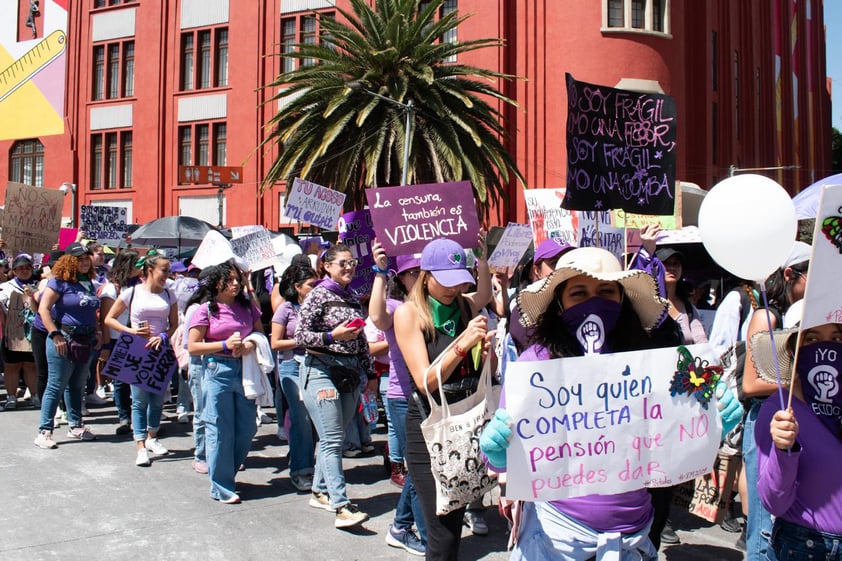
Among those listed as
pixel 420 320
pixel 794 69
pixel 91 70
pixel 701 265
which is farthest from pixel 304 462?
pixel 794 69

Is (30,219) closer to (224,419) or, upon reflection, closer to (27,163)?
(224,419)

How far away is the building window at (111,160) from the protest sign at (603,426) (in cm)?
3694

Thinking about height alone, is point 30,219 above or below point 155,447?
→ above

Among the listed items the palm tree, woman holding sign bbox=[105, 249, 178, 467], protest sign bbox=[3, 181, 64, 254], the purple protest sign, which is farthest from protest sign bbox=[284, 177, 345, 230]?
the palm tree

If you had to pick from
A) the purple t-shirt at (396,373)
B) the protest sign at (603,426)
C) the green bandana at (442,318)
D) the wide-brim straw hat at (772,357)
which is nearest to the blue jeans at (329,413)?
the purple t-shirt at (396,373)

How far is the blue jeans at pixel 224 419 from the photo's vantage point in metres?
6.63

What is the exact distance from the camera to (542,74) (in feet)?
97.5

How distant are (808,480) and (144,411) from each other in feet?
21.8

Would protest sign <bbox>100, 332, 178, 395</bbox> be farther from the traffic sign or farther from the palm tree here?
the traffic sign

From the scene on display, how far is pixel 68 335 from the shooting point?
8883 mm

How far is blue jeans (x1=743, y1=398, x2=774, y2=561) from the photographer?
4.02 meters

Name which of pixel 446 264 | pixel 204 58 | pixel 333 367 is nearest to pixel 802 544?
pixel 446 264

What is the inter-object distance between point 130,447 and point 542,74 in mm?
24173

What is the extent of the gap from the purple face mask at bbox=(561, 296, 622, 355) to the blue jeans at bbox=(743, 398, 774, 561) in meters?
1.33
